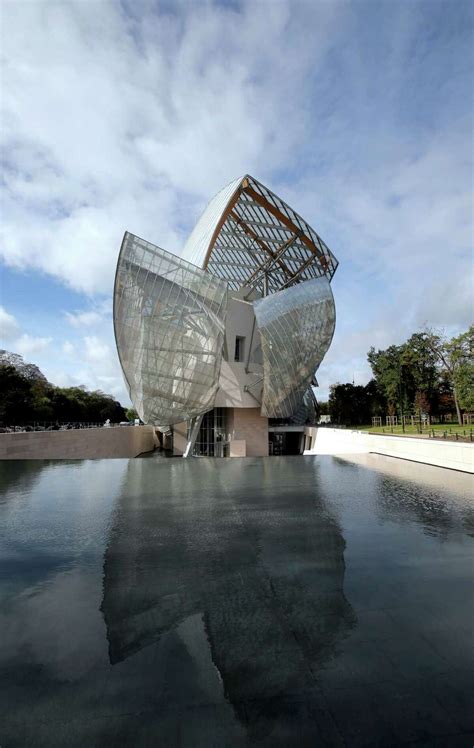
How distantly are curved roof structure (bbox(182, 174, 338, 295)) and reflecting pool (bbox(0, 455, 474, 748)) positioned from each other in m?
23.7

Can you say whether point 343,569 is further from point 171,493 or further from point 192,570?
point 171,493

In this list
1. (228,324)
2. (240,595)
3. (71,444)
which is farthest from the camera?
(228,324)

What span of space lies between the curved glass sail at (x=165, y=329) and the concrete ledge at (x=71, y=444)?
15.1 ft

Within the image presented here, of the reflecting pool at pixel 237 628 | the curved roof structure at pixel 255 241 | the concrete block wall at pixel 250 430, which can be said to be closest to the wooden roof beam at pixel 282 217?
the curved roof structure at pixel 255 241

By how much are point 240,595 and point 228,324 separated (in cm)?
2946

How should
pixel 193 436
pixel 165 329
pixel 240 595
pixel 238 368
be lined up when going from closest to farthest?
pixel 240 595 < pixel 165 329 < pixel 193 436 < pixel 238 368

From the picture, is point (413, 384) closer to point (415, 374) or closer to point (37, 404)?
point (415, 374)

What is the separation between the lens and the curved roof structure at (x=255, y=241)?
107 feet

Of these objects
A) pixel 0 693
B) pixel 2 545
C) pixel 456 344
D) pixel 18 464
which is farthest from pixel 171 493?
pixel 456 344

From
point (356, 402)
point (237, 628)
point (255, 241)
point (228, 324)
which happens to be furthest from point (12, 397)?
point (356, 402)

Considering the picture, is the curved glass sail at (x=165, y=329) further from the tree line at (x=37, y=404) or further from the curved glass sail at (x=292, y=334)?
the tree line at (x=37, y=404)

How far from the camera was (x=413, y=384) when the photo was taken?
53.0 metres

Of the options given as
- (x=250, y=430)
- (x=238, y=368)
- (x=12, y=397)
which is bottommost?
(x=250, y=430)

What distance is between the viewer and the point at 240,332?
3416 centimetres
